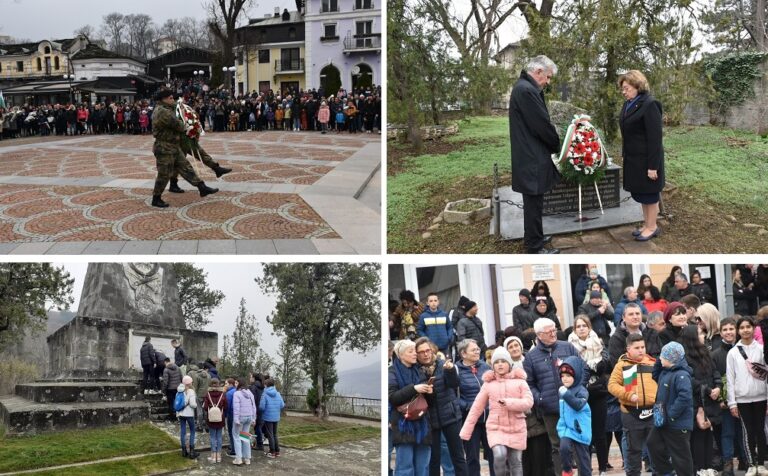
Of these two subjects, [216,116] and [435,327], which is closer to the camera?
[435,327]

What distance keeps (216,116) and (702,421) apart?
2257 cm

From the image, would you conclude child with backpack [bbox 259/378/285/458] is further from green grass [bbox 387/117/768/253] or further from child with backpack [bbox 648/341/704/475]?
child with backpack [bbox 648/341/704/475]

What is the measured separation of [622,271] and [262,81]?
55.7m

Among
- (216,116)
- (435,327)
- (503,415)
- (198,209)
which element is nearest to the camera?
(503,415)

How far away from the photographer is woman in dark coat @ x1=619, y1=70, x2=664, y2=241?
6.51 m

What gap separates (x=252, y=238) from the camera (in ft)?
24.4

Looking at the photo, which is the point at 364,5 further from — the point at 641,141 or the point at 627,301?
the point at 627,301

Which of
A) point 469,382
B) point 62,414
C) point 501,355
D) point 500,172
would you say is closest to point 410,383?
point 469,382

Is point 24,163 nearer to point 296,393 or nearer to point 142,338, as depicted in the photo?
point 142,338

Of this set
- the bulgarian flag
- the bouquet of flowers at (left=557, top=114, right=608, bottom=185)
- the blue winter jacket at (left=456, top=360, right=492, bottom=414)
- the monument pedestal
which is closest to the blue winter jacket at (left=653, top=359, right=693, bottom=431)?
the bulgarian flag

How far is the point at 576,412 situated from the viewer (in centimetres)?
550

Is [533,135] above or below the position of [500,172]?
above

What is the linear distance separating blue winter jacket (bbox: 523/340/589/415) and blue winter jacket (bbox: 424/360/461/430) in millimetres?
642

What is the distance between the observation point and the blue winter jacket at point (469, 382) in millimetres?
5773
